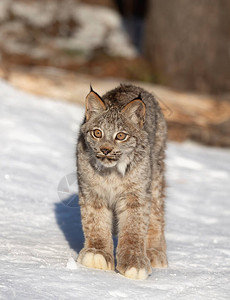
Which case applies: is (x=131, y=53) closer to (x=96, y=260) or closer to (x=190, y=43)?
(x=190, y=43)

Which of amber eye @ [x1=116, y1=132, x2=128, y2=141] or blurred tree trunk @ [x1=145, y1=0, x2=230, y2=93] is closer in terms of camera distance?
amber eye @ [x1=116, y1=132, x2=128, y2=141]

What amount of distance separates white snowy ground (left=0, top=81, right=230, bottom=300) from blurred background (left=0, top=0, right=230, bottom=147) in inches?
29.8

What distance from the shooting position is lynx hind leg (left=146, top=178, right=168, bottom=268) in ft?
14.9

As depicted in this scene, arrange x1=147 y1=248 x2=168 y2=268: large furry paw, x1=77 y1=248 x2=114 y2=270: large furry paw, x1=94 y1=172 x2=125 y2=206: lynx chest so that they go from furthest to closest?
1. x1=147 y1=248 x2=168 y2=268: large furry paw
2. x1=94 y1=172 x2=125 y2=206: lynx chest
3. x1=77 y1=248 x2=114 y2=270: large furry paw

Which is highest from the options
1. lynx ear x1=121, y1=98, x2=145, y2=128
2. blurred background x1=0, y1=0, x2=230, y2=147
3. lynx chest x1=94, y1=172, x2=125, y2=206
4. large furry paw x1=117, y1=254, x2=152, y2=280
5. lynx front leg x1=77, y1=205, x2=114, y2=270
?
blurred background x1=0, y1=0, x2=230, y2=147

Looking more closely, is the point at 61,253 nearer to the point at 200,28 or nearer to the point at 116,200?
the point at 116,200

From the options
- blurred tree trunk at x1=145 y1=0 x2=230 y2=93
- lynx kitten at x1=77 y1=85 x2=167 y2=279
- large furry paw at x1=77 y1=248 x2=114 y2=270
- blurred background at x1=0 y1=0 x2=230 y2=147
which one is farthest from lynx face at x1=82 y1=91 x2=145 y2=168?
blurred tree trunk at x1=145 y1=0 x2=230 y2=93

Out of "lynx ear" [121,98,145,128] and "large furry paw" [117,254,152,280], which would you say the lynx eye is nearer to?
"lynx ear" [121,98,145,128]

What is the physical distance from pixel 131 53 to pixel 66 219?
36.1ft

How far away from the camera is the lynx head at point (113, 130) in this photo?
4023 mm

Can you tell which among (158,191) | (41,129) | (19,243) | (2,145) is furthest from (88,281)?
(41,129)

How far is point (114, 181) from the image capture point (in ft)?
13.6

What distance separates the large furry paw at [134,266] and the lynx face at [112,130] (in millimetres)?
684

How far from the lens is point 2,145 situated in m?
7.33
